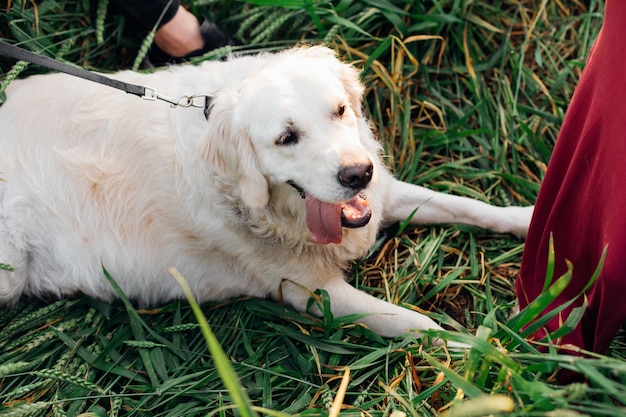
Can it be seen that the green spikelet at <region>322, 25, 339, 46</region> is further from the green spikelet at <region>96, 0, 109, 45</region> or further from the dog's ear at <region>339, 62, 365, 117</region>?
the green spikelet at <region>96, 0, 109, 45</region>

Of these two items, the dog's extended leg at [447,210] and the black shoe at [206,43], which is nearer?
the dog's extended leg at [447,210]

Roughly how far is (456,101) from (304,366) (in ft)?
5.63

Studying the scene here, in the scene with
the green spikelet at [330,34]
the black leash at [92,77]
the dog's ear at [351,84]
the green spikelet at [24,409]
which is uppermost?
the green spikelet at [330,34]

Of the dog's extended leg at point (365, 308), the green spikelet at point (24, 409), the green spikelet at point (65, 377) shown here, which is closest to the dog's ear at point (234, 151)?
the dog's extended leg at point (365, 308)

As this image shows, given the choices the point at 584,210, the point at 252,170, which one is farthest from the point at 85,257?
the point at 584,210

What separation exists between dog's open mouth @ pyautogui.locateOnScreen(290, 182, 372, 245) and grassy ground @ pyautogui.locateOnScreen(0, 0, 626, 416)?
0.42 metres

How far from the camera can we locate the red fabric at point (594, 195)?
162 centimetres

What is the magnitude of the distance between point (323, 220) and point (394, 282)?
2.10ft

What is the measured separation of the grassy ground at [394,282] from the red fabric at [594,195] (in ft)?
0.64

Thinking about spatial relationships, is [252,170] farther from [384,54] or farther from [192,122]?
[384,54]

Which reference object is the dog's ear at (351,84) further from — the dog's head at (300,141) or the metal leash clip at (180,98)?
the metal leash clip at (180,98)

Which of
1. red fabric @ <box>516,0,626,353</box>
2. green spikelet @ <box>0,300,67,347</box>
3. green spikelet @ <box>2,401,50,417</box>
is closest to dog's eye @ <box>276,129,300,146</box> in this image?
red fabric @ <box>516,0,626,353</box>

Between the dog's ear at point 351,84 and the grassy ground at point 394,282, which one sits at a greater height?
the dog's ear at point 351,84

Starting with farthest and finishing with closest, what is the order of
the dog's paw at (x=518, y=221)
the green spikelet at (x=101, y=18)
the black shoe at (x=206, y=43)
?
the black shoe at (x=206, y=43) → the green spikelet at (x=101, y=18) → the dog's paw at (x=518, y=221)
